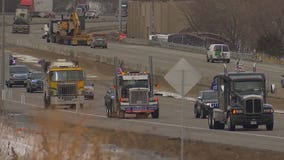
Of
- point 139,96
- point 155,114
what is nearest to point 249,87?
point 139,96

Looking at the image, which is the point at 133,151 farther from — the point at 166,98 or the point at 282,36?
the point at 282,36

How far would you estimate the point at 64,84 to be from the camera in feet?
160

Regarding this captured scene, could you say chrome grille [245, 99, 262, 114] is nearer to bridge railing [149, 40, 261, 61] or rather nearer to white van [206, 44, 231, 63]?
white van [206, 44, 231, 63]

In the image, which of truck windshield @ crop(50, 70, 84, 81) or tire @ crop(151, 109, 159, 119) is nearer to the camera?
tire @ crop(151, 109, 159, 119)

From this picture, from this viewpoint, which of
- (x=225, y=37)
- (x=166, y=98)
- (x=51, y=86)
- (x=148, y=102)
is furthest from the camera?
(x=225, y=37)

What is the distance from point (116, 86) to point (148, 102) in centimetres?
184

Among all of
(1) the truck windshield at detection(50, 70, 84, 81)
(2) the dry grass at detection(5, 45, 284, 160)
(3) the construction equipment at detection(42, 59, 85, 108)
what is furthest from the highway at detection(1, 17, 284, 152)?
(1) the truck windshield at detection(50, 70, 84, 81)

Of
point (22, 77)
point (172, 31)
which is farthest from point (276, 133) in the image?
point (172, 31)

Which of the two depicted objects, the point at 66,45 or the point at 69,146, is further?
the point at 66,45

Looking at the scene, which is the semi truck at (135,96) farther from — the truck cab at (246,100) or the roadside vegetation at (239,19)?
the roadside vegetation at (239,19)

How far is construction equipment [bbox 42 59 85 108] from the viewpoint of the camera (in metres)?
48.3

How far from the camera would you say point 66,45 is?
4173 inches

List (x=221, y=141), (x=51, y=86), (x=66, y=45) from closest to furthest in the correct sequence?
(x=221, y=141) < (x=51, y=86) < (x=66, y=45)

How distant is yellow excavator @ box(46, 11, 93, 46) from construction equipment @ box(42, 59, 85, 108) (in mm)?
52560
